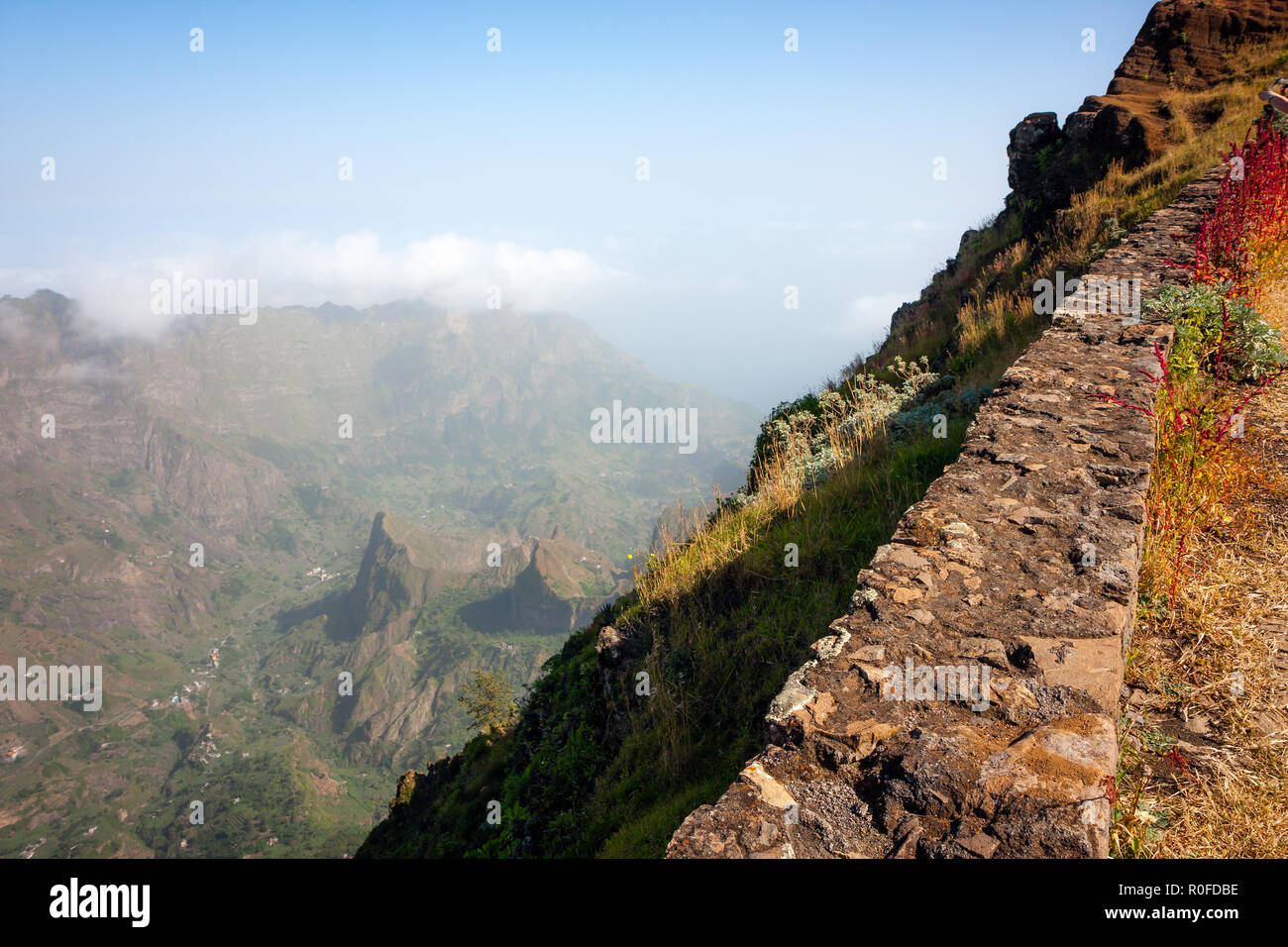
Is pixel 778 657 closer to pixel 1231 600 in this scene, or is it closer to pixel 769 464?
pixel 1231 600

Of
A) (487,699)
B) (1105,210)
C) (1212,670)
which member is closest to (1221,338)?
(1212,670)

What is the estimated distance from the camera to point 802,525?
604cm

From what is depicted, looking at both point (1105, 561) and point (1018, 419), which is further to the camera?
point (1018, 419)

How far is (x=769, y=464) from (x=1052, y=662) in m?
5.87

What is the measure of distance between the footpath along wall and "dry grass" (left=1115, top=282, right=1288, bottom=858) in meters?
0.36

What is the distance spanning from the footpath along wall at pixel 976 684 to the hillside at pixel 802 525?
1.73ft

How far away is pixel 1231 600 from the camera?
347 centimetres

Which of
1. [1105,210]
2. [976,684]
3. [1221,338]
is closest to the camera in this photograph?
[976,684]

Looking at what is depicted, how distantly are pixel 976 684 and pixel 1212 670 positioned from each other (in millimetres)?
1579

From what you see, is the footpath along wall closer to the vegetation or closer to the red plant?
the vegetation

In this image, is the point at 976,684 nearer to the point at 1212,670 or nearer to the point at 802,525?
the point at 1212,670
